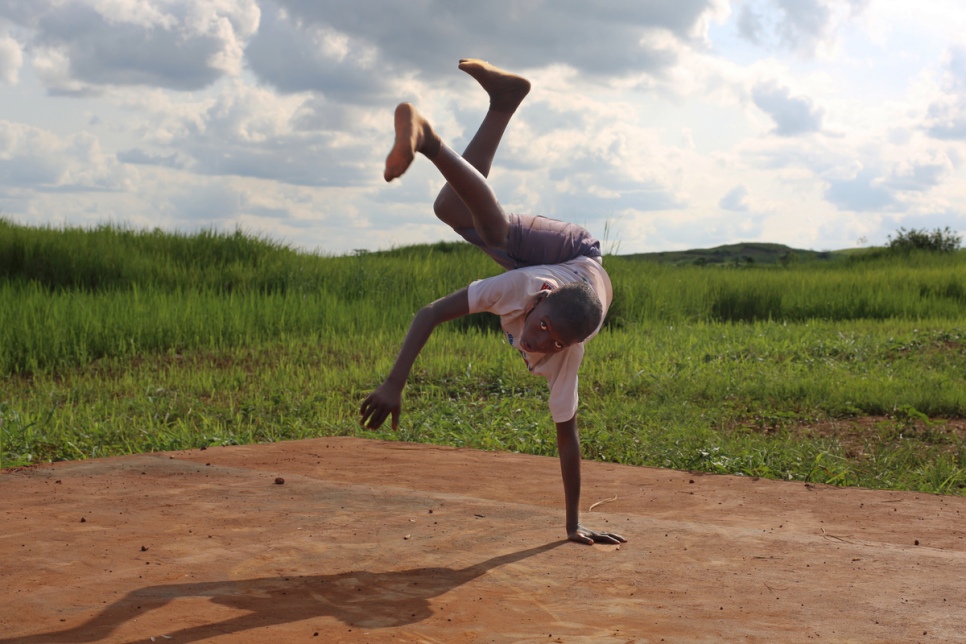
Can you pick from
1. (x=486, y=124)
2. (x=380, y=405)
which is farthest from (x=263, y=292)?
(x=380, y=405)

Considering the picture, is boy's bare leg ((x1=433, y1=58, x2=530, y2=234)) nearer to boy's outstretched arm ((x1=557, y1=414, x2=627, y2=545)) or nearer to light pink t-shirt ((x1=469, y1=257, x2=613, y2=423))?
light pink t-shirt ((x1=469, y1=257, x2=613, y2=423))

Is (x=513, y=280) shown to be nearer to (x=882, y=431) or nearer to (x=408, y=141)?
(x=408, y=141)

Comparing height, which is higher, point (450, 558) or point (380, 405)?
point (380, 405)

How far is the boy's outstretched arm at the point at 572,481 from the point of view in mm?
4500

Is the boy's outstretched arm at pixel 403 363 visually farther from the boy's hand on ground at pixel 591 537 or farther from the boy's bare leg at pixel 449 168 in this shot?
the boy's hand on ground at pixel 591 537

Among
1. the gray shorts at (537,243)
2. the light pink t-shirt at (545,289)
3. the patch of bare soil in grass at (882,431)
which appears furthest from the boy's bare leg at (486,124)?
the patch of bare soil in grass at (882,431)

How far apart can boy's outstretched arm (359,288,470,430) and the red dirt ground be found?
721 mm

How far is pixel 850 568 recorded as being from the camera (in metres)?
4.30

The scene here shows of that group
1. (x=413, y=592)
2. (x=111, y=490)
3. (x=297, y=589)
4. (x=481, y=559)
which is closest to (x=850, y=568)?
(x=481, y=559)

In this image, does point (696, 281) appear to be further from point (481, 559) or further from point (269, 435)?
point (481, 559)

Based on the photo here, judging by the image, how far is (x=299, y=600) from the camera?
366cm

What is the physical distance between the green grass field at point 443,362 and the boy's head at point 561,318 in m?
3.44

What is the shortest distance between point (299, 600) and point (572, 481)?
58.8 inches

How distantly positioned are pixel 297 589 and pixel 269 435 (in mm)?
4278
